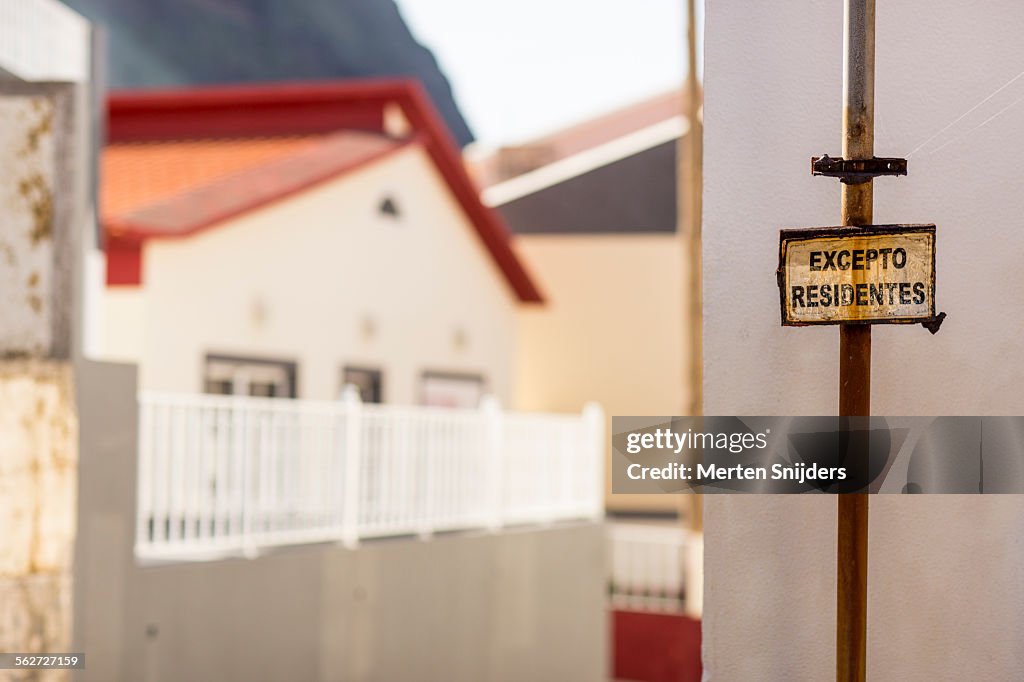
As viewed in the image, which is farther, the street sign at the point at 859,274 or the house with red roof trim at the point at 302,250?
the house with red roof trim at the point at 302,250

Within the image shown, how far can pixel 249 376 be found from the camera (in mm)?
14133

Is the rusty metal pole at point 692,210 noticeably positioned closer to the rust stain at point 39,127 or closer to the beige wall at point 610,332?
the beige wall at point 610,332

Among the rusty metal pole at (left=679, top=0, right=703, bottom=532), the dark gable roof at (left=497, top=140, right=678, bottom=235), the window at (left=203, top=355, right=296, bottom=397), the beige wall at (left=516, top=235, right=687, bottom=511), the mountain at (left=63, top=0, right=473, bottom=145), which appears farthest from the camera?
the mountain at (left=63, top=0, right=473, bottom=145)

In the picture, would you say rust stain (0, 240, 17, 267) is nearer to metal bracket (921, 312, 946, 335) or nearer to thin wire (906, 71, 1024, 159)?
thin wire (906, 71, 1024, 159)

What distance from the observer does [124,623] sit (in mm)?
7770

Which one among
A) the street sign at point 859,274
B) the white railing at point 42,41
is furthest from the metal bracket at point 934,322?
the white railing at point 42,41

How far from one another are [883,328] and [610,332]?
1752 centimetres

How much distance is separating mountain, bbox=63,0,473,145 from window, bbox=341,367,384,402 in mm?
45776

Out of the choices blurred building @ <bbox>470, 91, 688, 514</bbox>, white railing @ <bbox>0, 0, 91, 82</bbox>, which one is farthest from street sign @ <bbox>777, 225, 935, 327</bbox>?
blurred building @ <bbox>470, 91, 688, 514</bbox>

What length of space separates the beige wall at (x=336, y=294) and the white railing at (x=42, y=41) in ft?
5.85

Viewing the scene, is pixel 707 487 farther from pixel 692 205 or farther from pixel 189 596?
pixel 692 205

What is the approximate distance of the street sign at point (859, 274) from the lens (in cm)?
460

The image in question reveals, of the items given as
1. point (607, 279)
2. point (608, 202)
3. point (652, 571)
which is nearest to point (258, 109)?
point (652, 571)

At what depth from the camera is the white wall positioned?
211 inches
